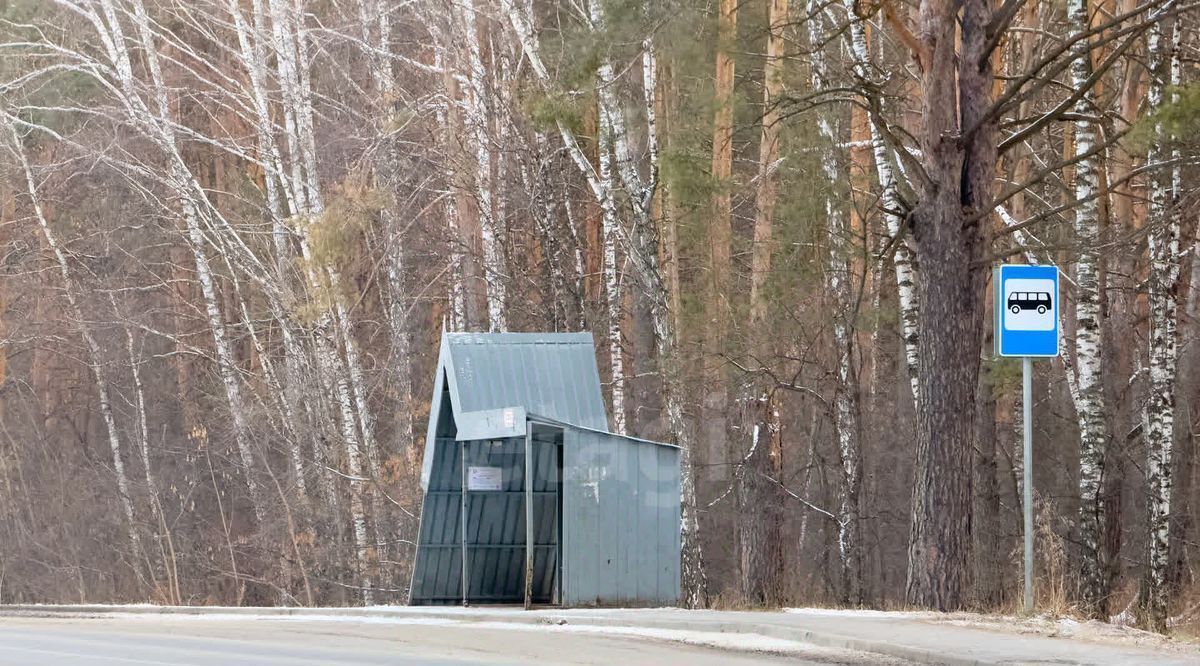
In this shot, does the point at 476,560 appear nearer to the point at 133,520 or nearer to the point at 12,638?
the point at 12,638

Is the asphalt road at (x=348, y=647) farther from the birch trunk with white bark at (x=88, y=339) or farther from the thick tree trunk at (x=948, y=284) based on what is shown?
the birch trunk with white bark at (x=88, y=339)

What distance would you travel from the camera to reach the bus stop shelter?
1881cm

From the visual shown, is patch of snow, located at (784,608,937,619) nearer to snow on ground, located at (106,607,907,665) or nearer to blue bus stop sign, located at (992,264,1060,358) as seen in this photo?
snow on ground, located at (106,607,907,665)

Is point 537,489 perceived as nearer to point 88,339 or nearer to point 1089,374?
point 1089,374

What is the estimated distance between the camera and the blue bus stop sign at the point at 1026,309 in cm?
1465

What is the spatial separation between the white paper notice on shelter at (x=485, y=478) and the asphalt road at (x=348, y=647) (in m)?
2.77

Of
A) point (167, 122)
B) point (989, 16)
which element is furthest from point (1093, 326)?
point (167, 122)

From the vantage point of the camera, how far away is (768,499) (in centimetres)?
2169

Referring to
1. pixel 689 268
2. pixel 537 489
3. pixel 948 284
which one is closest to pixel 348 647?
pixel 537 489

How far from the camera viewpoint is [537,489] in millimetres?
20375

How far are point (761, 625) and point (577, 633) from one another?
5.80ft

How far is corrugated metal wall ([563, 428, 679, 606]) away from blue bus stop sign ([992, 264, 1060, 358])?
5303 mm

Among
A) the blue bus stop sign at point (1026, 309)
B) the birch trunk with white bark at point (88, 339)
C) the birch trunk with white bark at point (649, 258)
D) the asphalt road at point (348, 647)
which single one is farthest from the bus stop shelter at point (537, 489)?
the birch trunk with white bark at point (88, 339)

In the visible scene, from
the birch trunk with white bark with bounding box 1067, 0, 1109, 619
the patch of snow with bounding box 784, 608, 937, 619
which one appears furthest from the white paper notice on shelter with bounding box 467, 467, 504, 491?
the birch trunk with white bark with bounding box 1067, 0, 1109, 619
